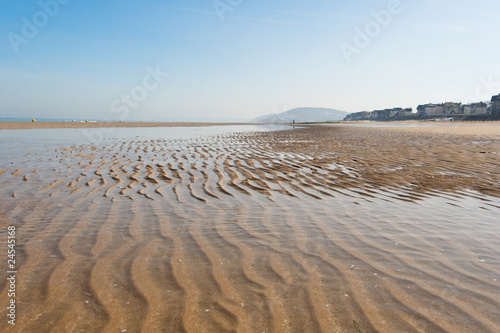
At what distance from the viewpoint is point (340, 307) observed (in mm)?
2393

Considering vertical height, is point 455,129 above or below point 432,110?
below

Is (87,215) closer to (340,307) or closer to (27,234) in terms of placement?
(27,234)

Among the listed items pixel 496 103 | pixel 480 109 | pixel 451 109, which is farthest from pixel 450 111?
pixel 496 103

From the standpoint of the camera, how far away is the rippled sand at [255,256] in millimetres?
2275

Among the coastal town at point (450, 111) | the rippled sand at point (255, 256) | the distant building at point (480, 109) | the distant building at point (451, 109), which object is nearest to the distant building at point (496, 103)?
the coastal town at point (450, 111)

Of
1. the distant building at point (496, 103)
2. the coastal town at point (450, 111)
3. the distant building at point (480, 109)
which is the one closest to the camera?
the distant building at point (496, 103)

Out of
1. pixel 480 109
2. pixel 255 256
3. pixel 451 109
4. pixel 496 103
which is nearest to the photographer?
pixel 255 256

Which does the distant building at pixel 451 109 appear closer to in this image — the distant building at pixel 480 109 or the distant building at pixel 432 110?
the distant building at pixel 432 110

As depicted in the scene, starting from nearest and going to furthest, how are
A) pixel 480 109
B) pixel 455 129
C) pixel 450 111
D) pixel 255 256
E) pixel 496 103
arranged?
1. pixel 255 256
2. pixel 455 129
3. pixel 496 103
4. pixel 480 109
5. pixel 450 111

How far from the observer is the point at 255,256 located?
332 centimetres

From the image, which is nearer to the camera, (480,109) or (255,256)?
(255,256)

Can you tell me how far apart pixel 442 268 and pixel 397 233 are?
3.20 feet

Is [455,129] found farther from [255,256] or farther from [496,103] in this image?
[496,103]

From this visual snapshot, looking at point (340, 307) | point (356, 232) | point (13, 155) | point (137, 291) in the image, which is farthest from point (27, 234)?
point (13, 155)
